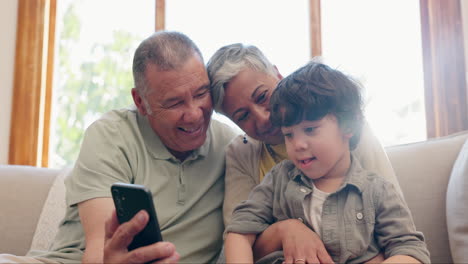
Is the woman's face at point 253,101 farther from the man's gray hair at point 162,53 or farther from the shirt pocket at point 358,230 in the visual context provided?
the shirt pocket at point 358,230

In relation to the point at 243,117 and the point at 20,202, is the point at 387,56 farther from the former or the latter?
the point at 20,202

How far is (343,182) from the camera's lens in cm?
133

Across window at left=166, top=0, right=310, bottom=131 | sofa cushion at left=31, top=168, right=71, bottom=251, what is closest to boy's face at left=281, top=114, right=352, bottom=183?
sofa cushion at left=31, top=168, right=71, bottom=251

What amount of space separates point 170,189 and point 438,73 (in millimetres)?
1759

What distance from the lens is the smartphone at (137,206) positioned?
3.64 ft

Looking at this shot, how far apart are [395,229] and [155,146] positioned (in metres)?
0.78

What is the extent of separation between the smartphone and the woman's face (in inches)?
20.0

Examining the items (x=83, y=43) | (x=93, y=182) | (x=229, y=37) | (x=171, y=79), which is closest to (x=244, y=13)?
(x=229, y=37)

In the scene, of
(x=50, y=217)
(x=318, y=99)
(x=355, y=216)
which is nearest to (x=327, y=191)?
(x=355, y=216)

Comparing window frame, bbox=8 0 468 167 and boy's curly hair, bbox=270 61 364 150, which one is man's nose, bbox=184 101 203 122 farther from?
window frame, bbox=8 0 468 167

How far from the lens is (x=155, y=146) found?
164 centimetres

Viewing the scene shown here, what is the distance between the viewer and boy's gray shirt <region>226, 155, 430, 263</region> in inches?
48.5

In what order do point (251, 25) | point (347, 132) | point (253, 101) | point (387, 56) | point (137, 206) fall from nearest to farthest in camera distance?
point (137, 206)
point (347, 132)
point (253, 101)
point (387, 56)
point (251, 25)

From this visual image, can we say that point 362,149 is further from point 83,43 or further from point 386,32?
point 83,43
